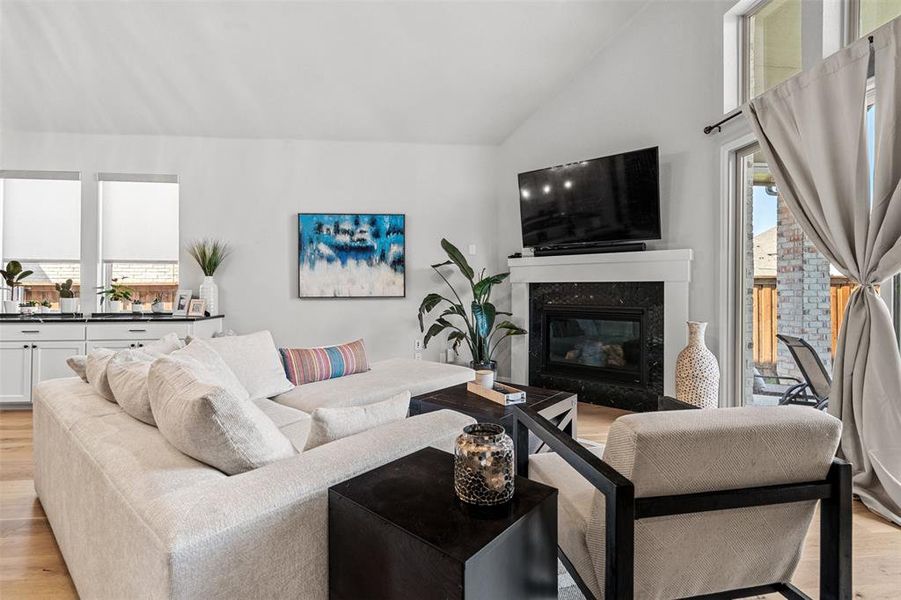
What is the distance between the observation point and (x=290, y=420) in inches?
92.1

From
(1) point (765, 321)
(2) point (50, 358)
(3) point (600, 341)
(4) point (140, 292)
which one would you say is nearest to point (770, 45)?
(1) point (765, 321)

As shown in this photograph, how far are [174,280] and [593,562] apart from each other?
5003mm

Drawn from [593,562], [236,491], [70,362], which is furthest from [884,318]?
[70,362]

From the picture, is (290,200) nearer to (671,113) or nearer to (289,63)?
(289,63)

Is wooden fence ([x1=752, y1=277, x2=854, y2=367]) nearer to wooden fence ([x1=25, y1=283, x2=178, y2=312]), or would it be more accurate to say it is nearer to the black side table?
the black side table

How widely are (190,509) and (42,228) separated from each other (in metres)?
5.22

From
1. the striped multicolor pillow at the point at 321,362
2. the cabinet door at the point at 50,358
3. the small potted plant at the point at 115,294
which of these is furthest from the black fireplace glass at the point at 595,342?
the cabinet door at the point at 50,358

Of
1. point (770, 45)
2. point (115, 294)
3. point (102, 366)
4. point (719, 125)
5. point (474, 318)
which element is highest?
point (770, 45)

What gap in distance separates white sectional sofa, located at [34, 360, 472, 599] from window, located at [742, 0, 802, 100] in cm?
307

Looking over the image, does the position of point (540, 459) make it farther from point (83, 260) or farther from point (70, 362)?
point (83, 260)

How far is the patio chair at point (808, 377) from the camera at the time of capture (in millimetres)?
2637

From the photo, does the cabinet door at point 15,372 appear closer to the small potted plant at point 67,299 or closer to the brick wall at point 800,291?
the small potted plant at point 67,299

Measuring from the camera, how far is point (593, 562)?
4.09 ft

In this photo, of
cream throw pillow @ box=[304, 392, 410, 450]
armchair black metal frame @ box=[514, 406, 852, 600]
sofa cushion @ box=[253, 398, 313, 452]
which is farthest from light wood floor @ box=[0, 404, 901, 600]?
cream throw pillow @ box=[304, 392, 410, 450]
